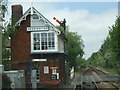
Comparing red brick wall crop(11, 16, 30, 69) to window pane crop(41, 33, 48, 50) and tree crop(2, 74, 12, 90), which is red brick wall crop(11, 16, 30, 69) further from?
tree crop(2, 74, 12, 90)

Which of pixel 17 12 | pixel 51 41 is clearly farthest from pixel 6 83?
pixel 17 12

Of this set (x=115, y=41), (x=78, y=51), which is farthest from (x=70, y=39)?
Result: (x=115, y=41)

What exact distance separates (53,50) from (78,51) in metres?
26.9

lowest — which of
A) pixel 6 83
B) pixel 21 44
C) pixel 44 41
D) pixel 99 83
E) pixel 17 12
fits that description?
pixel 99 83

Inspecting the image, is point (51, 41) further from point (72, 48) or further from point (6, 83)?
point (72, 48)

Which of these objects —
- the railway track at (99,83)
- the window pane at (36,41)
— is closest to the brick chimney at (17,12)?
the window pane at (36,41)

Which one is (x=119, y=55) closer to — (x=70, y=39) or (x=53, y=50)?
(x=53, y=50)

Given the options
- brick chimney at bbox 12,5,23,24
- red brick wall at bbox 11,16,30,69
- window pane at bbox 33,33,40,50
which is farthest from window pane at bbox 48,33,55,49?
brick chimney at bbox 12,5,23,24

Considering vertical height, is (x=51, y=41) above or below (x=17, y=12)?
below

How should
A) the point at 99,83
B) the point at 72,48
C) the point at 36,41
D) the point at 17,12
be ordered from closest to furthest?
1. the point at 36,41
2. the point at 17,12
3. the point at 99,83
4. the point at 72,48

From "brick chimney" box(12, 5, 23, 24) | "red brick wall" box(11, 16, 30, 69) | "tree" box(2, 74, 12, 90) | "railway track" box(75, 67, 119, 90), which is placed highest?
"brick chimney" box(12, 5, 23, 24)

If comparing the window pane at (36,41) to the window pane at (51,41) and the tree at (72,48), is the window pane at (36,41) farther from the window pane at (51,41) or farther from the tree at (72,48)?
the tree at (72,48)

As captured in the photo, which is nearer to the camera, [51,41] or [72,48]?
[51,41]

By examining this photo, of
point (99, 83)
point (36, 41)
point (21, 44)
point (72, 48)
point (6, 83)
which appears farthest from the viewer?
point (72, 48)
